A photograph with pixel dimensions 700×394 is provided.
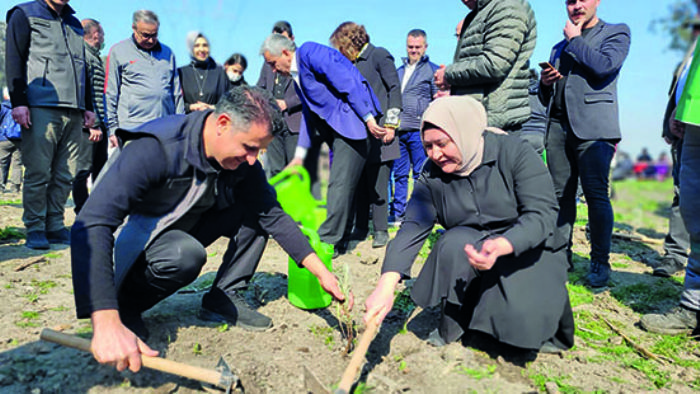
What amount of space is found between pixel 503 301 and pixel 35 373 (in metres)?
2.25

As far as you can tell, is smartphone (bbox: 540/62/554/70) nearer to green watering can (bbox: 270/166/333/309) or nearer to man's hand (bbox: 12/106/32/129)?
green watering can (bbox: 270/166/333/309)

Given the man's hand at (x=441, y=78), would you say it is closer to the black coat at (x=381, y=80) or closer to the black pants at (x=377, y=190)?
the black coat at (x=381, y=80)

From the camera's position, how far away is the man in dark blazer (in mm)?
3480

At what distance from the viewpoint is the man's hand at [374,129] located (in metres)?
4.23

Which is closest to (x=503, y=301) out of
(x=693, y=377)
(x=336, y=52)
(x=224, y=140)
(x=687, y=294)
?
(x=693, y=377)

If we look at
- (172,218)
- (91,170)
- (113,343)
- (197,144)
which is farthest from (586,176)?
(91,170)

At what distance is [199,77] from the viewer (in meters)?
5.66

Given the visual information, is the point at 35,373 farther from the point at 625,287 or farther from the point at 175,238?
the point at 625,287

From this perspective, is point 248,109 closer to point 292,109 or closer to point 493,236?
point 493,236

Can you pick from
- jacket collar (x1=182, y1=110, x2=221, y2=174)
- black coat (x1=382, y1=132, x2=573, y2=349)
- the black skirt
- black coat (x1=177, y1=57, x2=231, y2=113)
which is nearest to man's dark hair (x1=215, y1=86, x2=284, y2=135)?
jacket collar (x1=182, y1=110, x2=221, y2=174)

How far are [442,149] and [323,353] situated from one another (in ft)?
4.13

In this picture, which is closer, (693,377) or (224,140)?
(224,140)

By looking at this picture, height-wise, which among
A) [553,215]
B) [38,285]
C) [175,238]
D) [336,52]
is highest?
[336,52]

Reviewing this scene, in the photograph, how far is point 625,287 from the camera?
382 centimetres
